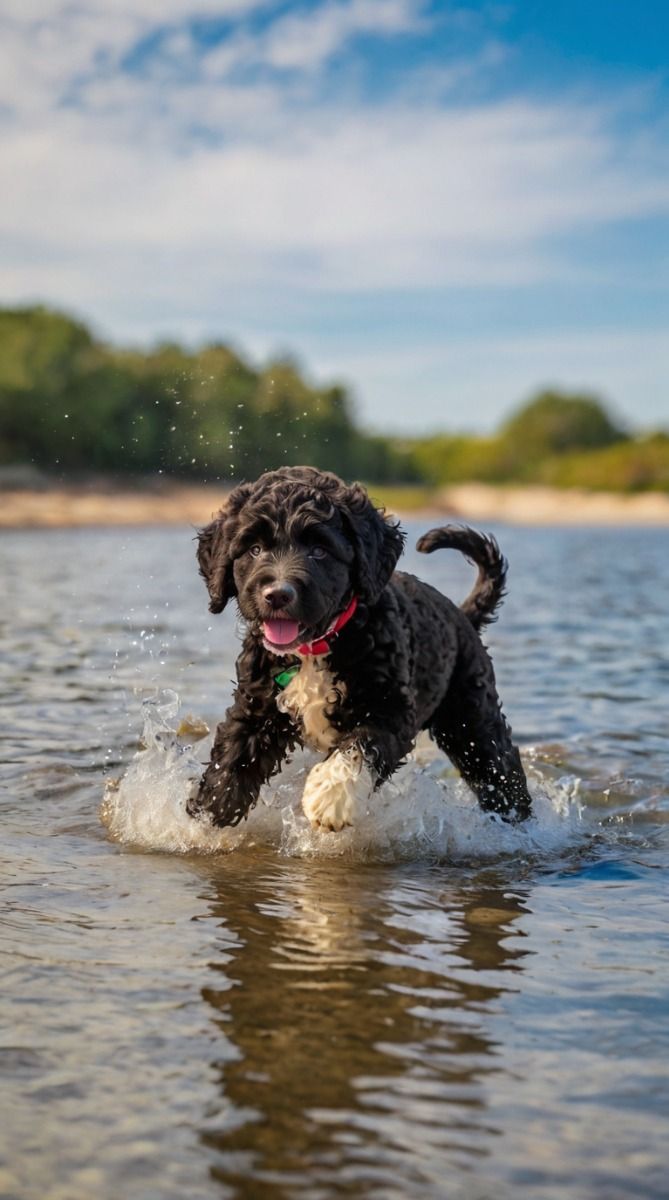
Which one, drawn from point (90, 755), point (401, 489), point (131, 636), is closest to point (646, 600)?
point (131, 636)

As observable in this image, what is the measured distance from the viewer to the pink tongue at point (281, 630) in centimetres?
531

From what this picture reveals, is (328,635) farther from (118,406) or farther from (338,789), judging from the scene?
(118,406)

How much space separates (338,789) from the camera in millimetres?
5570

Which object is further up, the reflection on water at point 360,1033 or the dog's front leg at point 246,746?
the dog's front leg at point 246,746

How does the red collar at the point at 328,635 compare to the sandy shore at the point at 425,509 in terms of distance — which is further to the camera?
the sandy shore at the point at 425,509

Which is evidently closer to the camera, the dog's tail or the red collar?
the red collar

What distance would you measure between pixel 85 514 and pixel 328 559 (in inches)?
1873

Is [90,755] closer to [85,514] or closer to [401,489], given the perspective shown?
[85,514]

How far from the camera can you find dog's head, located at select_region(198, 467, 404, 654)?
17.4 feet

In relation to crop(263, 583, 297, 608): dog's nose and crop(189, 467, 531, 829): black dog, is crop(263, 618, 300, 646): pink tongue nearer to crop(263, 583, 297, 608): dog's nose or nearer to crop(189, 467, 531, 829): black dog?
crop(189, 467, 531, 829): black dog

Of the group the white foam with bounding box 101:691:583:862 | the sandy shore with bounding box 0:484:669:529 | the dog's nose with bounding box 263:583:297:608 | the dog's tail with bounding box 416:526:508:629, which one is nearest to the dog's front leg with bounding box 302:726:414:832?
the white foam with bounding box 101:691:583:862

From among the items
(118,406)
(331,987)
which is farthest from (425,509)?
(331,987)

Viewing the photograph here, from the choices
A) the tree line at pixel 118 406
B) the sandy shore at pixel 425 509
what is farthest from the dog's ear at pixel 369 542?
the sandy shore at pixel 425 509

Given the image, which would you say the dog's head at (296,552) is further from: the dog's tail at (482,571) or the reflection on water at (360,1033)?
the dog's tail at (482,571)
